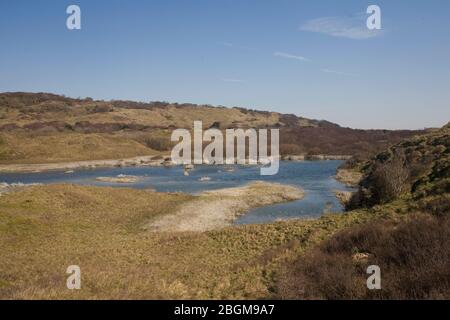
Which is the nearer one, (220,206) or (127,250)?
(127,250)

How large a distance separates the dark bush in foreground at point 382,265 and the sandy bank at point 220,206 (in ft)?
51.6

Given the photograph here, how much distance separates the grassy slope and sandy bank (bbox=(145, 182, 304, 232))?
1.81 meters

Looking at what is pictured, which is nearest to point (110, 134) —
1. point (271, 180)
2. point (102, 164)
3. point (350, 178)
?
point (102, 164)

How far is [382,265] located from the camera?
1392 centimetres

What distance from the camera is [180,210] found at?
125ft

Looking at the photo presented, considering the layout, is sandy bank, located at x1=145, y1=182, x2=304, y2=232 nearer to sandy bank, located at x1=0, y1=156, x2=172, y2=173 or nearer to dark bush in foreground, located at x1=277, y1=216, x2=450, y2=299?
dark bush in foreground, located at x1=277, y1=216, x2=450, y2=299

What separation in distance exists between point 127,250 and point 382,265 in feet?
48.0

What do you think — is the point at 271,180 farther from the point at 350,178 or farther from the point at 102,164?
the point at 102,164

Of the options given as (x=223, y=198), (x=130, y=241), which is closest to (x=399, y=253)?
(x=130, y=241)

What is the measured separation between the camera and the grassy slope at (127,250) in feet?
46.2

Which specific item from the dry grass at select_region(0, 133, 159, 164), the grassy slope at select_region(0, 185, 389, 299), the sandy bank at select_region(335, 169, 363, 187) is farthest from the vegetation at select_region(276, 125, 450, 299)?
the dry grass at select_region(0, 133, 159, 164)

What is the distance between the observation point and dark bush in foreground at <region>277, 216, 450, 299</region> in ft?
36.3

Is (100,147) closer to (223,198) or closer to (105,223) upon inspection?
(223,198)
